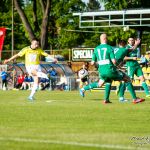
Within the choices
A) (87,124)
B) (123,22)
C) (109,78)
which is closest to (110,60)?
(109,78)

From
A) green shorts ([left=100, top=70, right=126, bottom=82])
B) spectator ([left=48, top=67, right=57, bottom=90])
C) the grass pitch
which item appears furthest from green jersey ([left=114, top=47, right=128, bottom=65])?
spectator ([left=48, top=67, right=57, bottom=90])

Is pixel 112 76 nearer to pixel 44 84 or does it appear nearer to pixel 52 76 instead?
pixel 44 84

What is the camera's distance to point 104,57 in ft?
61.5

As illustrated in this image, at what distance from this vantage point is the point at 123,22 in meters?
45.0

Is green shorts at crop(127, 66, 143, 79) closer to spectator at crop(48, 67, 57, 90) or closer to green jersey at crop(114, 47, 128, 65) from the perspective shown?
green jersey at crop(114, 47, 128, 65)

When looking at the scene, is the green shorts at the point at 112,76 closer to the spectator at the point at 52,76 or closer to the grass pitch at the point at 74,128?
the grass pitch at the point at 74,128

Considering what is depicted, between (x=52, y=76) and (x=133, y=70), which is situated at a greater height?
(x=133, y=70)

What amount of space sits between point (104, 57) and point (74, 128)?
746 centimetres

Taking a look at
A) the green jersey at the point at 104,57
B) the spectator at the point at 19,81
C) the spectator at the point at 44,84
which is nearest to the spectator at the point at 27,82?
the spectator at the point at 19,81

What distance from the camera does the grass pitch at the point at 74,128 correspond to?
9227mm

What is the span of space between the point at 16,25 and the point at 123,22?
57516mm

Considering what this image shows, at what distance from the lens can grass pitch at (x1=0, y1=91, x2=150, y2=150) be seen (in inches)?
363

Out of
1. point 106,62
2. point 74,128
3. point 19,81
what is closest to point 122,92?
point 106,62

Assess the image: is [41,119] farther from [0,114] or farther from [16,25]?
[16,25]
